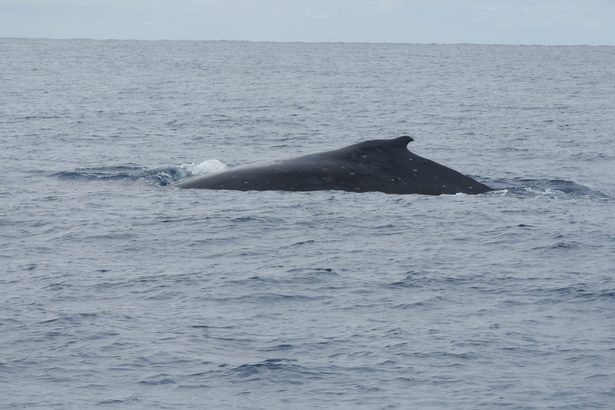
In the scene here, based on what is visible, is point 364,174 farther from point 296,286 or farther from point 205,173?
point 296,286

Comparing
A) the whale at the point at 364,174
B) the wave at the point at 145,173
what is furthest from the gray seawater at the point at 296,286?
the whale at the point at 364,174

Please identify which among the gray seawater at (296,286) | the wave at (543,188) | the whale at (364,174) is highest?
the whale at (364,174)

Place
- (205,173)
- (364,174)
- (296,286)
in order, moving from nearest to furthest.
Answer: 1. (296,286)
2. (364,174)
3. (205,173)

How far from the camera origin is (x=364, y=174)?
2153 centimetres

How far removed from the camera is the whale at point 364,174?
842 inches

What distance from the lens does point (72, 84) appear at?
258ft

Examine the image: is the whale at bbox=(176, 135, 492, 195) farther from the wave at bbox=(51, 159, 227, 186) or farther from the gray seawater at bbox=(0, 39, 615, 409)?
the wave at bbox=(51, 159, 227, 186)

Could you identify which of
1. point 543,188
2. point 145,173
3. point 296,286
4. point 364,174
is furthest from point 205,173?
point 296,286

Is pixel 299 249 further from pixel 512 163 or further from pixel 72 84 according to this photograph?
pixel 72 84

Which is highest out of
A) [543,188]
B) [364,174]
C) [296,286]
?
[364,174]

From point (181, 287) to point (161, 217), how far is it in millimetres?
5390

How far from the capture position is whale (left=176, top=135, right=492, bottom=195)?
21375 millimetres

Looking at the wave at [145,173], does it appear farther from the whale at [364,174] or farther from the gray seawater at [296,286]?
the whale at [364,174]

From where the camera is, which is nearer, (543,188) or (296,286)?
(296,286)
